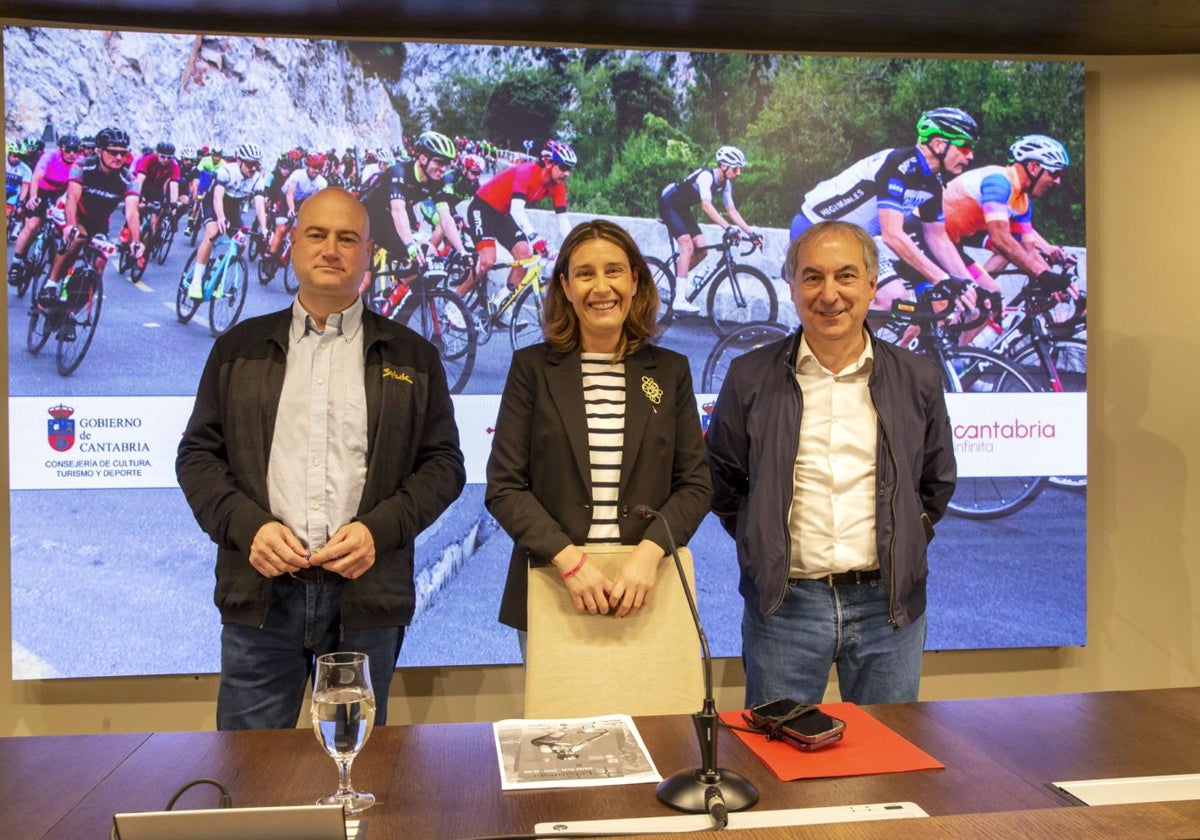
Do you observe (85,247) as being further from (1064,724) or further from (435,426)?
(1064,724)

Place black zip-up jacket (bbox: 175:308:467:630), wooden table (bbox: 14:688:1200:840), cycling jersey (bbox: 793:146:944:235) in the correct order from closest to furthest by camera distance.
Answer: wooden table (bbox: 14:688:1200:840)
black zip-up jacket (bbox: 175:308:467:630)
cycling jersey (bbox: 793:146:944:235)

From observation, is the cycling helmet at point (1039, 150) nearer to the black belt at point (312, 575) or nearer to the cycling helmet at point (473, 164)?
the cycling helmet at point (473, 164)

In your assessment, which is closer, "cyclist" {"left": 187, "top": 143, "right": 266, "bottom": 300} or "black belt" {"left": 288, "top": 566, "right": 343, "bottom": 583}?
"black belt" {"left": 288, "top": 566, "right": 343, "bottom": 583}

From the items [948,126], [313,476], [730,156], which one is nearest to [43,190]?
[313,476]

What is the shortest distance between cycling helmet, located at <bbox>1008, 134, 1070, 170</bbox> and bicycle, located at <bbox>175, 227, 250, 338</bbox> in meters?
2.60

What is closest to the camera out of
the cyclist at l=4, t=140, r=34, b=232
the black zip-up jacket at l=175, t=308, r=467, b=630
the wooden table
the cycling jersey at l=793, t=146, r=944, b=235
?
the wooden table

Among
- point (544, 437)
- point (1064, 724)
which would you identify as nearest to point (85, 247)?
point (544, 437)

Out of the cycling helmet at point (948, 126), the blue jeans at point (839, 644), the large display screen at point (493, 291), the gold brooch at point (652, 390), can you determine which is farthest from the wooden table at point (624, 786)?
the cycling helmet at point (948, 126)

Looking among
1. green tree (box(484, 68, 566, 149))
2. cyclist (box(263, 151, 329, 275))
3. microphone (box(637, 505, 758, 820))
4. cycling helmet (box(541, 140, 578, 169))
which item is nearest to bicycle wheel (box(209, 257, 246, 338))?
cyclist (box(263, 151, 329, 275))

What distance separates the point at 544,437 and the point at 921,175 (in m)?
1.86

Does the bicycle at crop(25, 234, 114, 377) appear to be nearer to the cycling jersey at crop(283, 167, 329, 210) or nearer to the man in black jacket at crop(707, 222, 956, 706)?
the cycling jersey at crop(283, 167, 329, 210)

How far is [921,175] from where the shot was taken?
3.48m

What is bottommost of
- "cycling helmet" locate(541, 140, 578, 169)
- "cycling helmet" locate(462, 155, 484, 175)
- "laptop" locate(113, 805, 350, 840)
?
"laptop" locate(113, 805, 350, 840)

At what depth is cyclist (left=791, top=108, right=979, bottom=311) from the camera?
3465 mm
